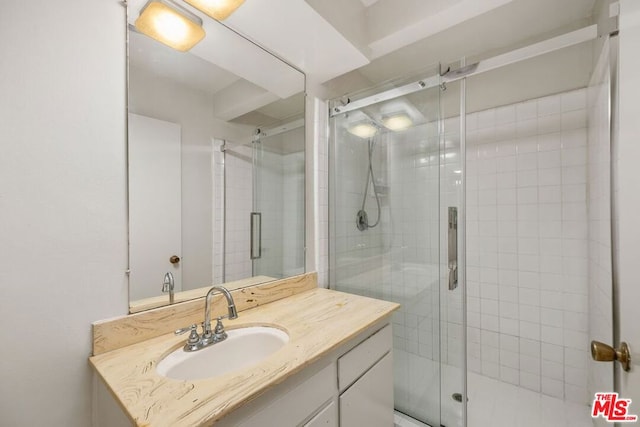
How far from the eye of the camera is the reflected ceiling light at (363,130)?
5.94 feet

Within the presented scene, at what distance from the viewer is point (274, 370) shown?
757 mm

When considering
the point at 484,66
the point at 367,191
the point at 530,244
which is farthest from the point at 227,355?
the point at 530,244

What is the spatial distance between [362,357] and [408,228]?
2.67 ft

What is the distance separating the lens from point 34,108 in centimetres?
77

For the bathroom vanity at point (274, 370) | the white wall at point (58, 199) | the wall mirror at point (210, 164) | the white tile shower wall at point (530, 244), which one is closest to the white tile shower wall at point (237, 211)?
the wall mirror at point (210, 164)

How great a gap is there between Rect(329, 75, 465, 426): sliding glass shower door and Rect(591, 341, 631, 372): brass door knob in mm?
706

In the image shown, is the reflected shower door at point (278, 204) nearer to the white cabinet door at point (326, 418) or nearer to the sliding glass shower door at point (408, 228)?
the sliding glass shower door at point (408, 228)

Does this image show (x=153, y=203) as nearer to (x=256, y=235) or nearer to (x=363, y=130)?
(x=256, y=235)

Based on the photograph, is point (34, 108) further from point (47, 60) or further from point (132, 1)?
point (132, 1)

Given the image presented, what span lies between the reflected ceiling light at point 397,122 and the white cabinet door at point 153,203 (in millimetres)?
1222

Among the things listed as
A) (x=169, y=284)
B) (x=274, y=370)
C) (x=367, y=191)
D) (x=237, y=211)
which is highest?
(x=367, y=191)

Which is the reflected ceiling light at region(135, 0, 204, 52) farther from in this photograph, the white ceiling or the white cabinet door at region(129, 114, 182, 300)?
the white cabinet door at region(129, 114, 182, 300)

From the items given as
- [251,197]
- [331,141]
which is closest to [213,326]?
[251,197]

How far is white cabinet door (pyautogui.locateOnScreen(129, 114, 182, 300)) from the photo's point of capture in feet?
3.21
